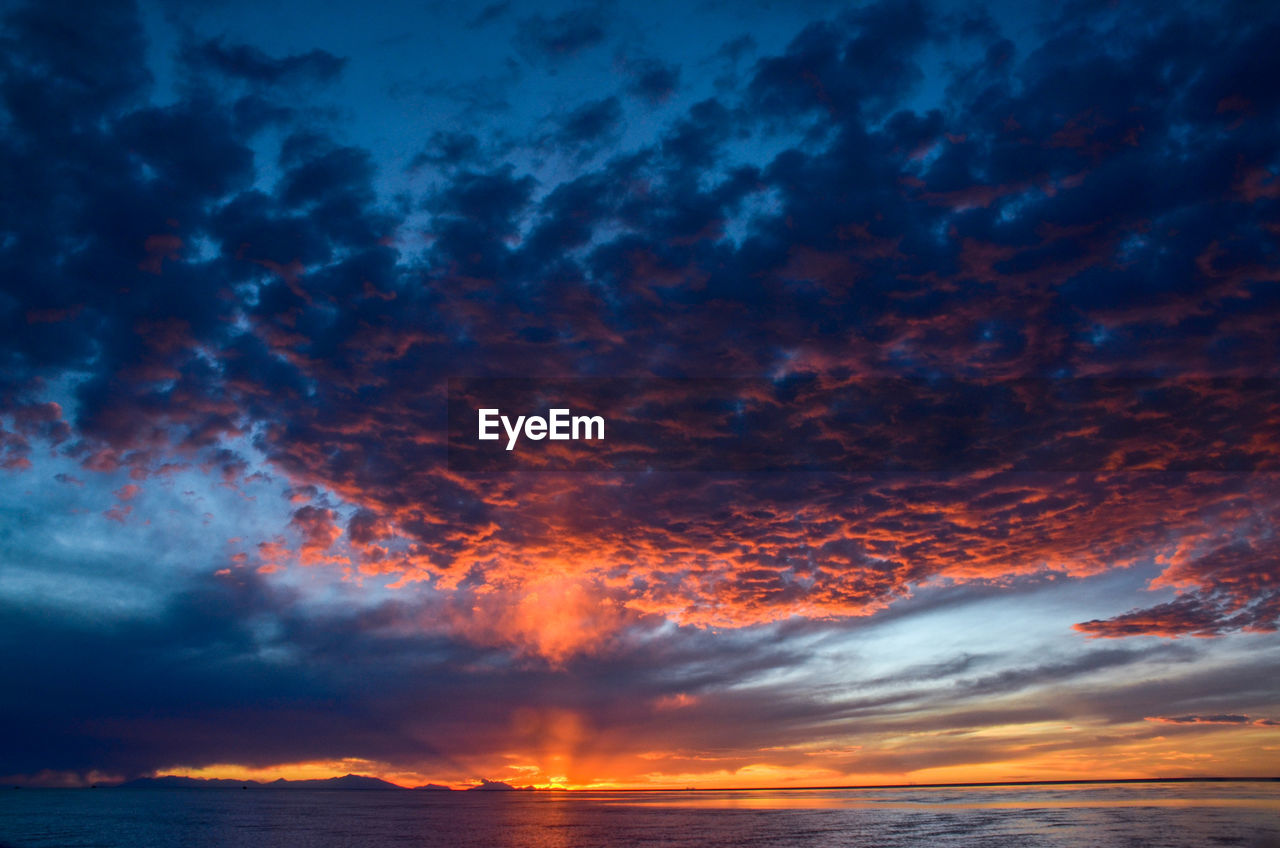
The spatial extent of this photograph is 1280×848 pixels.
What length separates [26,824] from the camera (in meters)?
Result: 102

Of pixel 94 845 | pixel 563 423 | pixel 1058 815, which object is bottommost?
pixel 1058 815

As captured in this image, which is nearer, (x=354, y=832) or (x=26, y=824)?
(x=354, y=832)

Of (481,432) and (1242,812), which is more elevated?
(481,432)

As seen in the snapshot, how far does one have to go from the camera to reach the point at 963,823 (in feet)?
272

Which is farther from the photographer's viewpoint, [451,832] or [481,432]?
[451,832]

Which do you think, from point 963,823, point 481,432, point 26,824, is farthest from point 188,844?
point 963,823

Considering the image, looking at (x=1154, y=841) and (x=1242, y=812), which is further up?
(x=1154, y=841)

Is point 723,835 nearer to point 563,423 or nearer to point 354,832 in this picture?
point 354,832

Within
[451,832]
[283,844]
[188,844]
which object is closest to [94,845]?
[188,844]

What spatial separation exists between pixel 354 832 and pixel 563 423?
240ft

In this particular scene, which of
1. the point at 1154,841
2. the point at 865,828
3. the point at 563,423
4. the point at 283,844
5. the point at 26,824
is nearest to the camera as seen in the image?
the point at 563,423

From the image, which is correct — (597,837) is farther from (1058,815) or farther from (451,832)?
(1058,815)

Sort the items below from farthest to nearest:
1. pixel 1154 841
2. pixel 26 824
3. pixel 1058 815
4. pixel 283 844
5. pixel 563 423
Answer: pixel 26 824 → pixel 1058 815 → pixel 283 844 → pixel 1154 841 → pixel 563 423

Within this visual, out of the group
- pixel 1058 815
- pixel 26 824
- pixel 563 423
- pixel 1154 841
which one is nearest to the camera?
pixel 563 423
